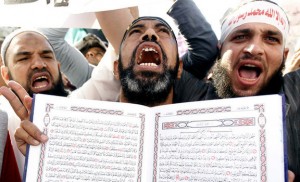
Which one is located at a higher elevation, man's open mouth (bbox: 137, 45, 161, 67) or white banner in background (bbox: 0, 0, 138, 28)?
white banner in background (bbox: 0, 0, 138, 28)

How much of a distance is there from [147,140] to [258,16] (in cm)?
129

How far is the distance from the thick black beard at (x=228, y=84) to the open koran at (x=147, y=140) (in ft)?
2.81

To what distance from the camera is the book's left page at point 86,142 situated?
1577 millimetres

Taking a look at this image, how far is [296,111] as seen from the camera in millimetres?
2119

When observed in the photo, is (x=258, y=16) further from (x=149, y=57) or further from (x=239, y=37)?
(x=149, y=57)

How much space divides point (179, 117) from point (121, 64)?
84 cm

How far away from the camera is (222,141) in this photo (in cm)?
154

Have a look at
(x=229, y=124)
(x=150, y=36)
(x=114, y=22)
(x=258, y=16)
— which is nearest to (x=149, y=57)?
(x=150, y=36)

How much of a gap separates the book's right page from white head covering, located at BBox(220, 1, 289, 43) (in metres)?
1.10

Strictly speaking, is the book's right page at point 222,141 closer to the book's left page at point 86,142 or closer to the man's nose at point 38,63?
the book's left page at point 86,142

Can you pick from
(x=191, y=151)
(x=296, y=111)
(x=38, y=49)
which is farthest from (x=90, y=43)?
(x=191, y=151)

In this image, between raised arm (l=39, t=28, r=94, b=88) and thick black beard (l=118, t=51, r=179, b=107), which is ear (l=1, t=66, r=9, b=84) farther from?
thick black beard (l=118, t=51, r=179, b=107)

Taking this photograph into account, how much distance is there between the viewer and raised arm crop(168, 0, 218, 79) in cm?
270

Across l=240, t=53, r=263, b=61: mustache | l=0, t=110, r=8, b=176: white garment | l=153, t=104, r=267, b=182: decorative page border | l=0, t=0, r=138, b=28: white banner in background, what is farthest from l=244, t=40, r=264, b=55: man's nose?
l=0, t=110, r=8, b=176: white garment
